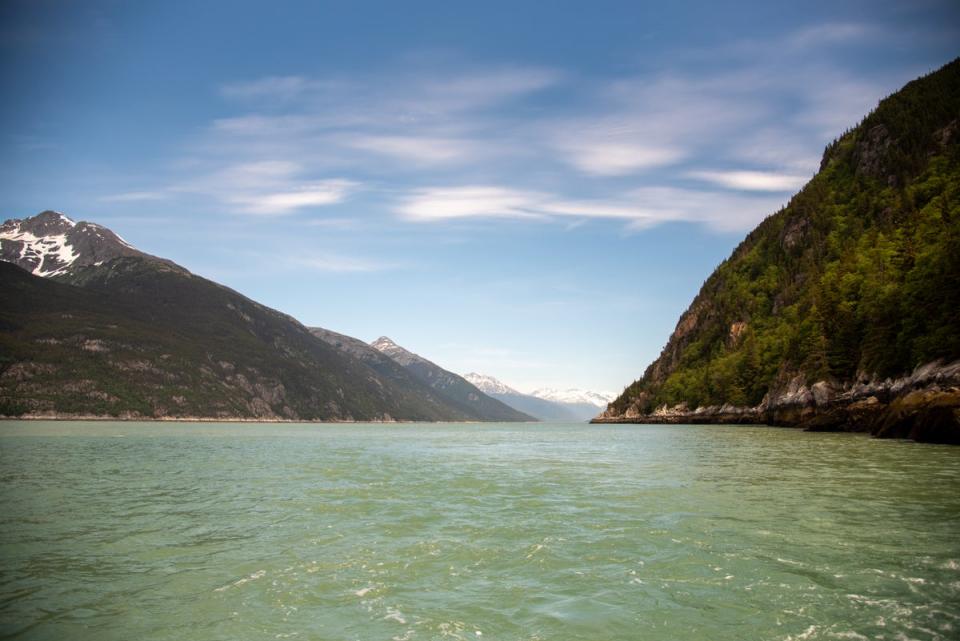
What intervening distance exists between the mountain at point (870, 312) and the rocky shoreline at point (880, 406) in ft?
0.60

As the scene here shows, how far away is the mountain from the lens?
65062 mm

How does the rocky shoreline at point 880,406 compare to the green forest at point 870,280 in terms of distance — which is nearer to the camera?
the rocky shoreline at point 880,406

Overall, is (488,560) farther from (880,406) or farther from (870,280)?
(870,280)

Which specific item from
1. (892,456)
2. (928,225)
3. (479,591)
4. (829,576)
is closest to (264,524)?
(479,591)

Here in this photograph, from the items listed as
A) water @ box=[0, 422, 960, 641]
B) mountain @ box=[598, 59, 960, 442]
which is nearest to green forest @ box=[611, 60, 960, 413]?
mountain @ box=[598, 59, 960, 442]

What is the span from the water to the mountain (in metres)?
41.3

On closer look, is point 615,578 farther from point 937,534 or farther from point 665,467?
point 665,467

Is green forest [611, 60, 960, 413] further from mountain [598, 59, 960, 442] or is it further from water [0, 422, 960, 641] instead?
water [0, 422, 960, 641]

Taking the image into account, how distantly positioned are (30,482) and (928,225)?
124349 mm

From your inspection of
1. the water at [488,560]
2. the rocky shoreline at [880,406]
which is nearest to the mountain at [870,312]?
the rocky shoreline at [880,406]

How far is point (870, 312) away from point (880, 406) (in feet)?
56.7

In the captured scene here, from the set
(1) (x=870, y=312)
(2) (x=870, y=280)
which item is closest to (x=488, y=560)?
(1) (x=870, y=312)

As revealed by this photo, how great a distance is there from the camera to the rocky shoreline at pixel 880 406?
169ft

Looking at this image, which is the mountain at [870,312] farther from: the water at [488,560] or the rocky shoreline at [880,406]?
the water at [488,560]
